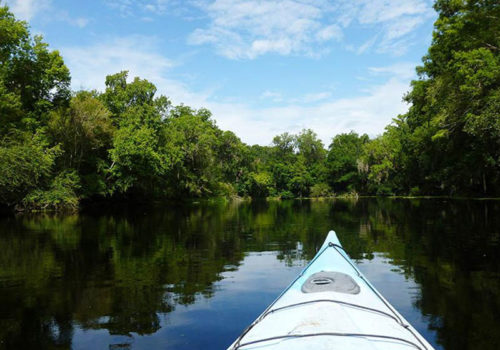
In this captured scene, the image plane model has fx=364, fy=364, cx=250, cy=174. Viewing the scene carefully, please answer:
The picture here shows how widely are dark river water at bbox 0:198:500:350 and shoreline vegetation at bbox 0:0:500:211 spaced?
1168 cm

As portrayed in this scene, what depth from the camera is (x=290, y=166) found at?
3115 inches

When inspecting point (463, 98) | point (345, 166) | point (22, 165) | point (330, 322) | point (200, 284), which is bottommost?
point (200, 284)

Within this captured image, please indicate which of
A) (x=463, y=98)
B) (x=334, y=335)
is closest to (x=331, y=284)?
(x=334, y=335)

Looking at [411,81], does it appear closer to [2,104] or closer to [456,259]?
[456,259]

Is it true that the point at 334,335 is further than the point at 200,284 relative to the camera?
No

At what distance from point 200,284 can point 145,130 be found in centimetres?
2773

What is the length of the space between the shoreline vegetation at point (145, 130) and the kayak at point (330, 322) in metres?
20.0

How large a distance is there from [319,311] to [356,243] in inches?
368

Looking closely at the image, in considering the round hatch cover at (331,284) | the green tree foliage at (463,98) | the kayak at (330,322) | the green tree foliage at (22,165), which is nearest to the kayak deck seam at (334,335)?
the kayak at (330,322)

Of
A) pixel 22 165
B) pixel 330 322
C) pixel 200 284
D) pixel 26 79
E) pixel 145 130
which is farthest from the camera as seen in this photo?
pixel 145 130

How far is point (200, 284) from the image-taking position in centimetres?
759

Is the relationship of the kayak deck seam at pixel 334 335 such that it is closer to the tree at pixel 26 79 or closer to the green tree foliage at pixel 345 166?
the tree at pixel 26 79

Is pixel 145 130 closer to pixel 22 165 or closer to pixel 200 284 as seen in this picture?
pixel 22 165

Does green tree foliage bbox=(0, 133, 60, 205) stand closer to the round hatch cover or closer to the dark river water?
the dark river water
